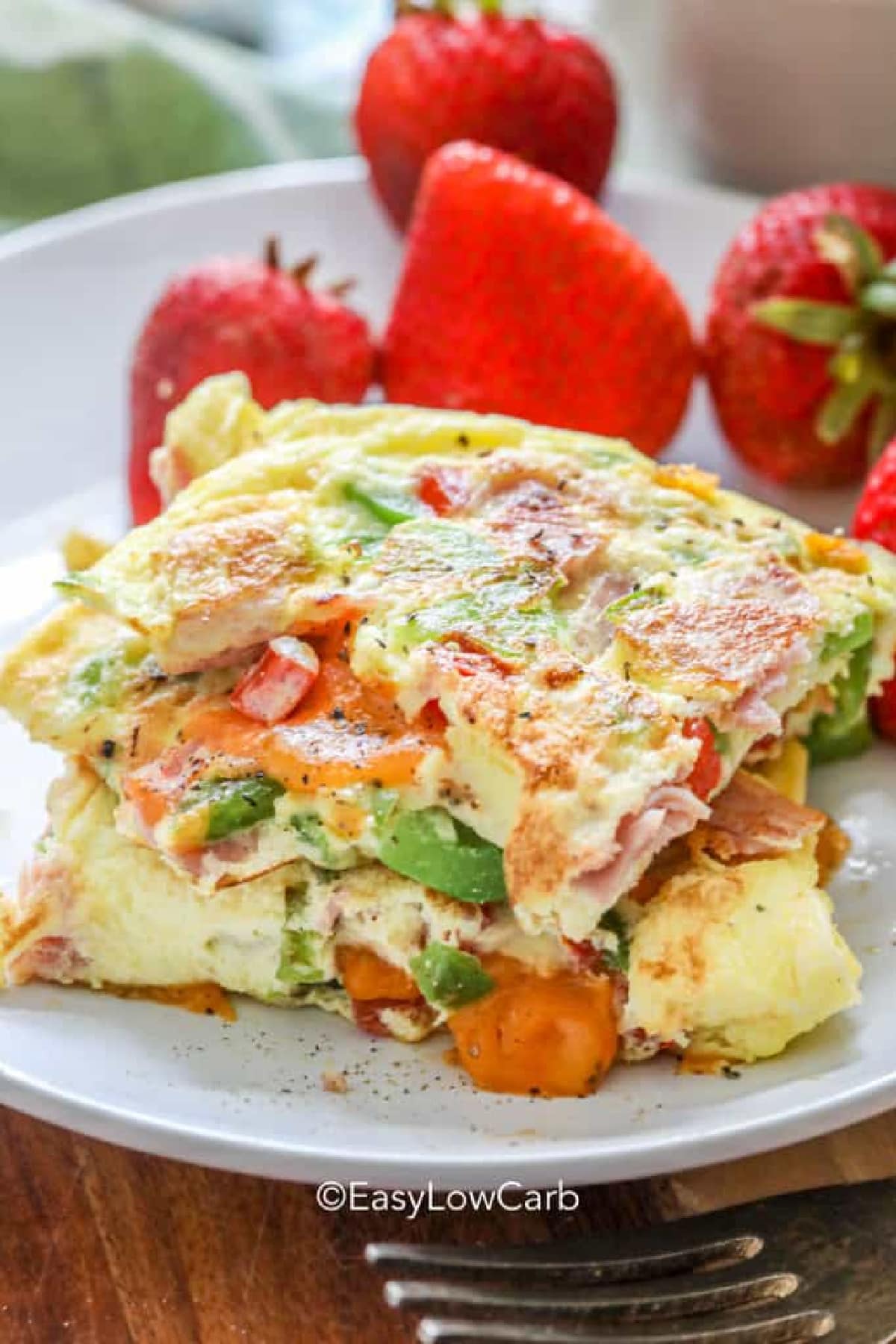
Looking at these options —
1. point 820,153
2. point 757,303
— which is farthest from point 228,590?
point 820,153

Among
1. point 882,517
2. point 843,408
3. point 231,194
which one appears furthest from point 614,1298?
point 231,194

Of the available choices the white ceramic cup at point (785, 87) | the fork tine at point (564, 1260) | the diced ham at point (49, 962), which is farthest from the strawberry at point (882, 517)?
the white ceramic cup at point (785, 87)

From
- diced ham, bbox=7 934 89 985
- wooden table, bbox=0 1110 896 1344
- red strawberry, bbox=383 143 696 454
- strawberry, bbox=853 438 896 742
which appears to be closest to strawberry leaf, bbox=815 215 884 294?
red strawberry, bbox=383 143 696 454

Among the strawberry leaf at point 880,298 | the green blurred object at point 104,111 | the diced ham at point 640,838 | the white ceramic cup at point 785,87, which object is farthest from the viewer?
the green blurred object at point 104,111

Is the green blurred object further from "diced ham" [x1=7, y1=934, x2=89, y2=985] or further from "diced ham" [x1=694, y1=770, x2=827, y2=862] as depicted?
"diced ham" [x1=694, y1=770, x2=827, y2=862]

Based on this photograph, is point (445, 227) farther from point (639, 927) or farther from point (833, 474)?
point (639, 927)

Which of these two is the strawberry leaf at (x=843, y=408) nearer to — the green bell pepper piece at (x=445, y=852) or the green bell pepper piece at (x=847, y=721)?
the green bell pepper piece at (x=847, y=721)

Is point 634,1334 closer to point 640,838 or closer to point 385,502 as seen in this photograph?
point 640,838
